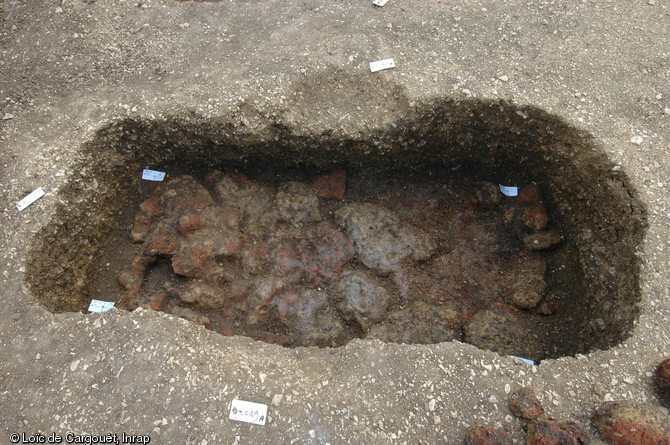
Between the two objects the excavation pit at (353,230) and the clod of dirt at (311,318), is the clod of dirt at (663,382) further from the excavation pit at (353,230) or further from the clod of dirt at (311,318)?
the clod of dirt at (311,318)

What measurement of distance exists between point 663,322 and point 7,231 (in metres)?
3.93

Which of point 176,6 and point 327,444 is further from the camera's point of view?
point 176,6

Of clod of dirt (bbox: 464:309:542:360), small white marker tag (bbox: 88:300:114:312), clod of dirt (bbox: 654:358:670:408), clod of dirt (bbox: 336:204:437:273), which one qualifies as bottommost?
clod of dirt (bbox: 464:309:542:360)

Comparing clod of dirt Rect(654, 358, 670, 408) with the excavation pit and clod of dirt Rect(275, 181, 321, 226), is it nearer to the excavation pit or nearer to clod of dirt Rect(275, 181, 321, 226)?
the excavation pit

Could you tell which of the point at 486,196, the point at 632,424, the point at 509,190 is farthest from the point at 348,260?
the point at 632,424

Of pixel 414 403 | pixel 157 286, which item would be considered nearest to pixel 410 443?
pixel 414 403

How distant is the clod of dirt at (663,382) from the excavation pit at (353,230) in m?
0.59

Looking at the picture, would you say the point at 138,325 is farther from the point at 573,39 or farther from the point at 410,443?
the point at 573,39

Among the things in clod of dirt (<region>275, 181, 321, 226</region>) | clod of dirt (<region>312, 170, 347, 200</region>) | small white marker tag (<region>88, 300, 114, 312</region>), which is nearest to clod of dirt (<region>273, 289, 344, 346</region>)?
clod of dirt (<region>275, 181, 321, 226</region>)

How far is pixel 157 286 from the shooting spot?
3.53 m

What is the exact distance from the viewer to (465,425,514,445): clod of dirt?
215 centimetres

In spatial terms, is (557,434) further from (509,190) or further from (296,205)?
(296,205)

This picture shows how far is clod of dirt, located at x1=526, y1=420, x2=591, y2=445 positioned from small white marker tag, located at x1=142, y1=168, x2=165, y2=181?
10.1 ft

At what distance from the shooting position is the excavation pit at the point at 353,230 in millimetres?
3186
